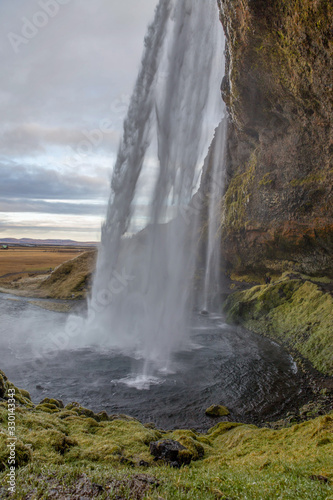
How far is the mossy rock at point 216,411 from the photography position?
40.4 ft

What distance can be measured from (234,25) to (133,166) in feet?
35.4

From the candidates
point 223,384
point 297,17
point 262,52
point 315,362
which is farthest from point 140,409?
point 262,52

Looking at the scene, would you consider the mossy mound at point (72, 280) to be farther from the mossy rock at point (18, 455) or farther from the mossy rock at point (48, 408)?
the mossy rock at point (18, 455)

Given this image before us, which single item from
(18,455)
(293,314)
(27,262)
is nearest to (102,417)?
(18,455)

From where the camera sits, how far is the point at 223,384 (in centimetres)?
1489

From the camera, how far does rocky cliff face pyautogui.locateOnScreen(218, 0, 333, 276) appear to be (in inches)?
611

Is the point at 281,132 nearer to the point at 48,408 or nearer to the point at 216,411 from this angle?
the point at 216,411

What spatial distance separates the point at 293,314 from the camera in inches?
904

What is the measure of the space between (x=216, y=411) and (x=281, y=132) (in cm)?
2155

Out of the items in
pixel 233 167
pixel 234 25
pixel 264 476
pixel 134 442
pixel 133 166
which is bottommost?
pixel 134 442

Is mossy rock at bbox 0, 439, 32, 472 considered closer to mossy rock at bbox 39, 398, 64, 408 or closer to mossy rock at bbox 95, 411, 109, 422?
mossy rock at bbox 95, 411, 109, 422

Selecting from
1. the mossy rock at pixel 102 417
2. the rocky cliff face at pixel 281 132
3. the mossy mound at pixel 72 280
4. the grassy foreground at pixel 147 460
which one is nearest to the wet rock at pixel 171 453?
the grassy foreground at pixel 147 460

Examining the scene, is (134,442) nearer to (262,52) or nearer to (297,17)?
(297,17)

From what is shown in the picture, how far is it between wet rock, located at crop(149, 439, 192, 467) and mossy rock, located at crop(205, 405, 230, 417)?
182 inches
